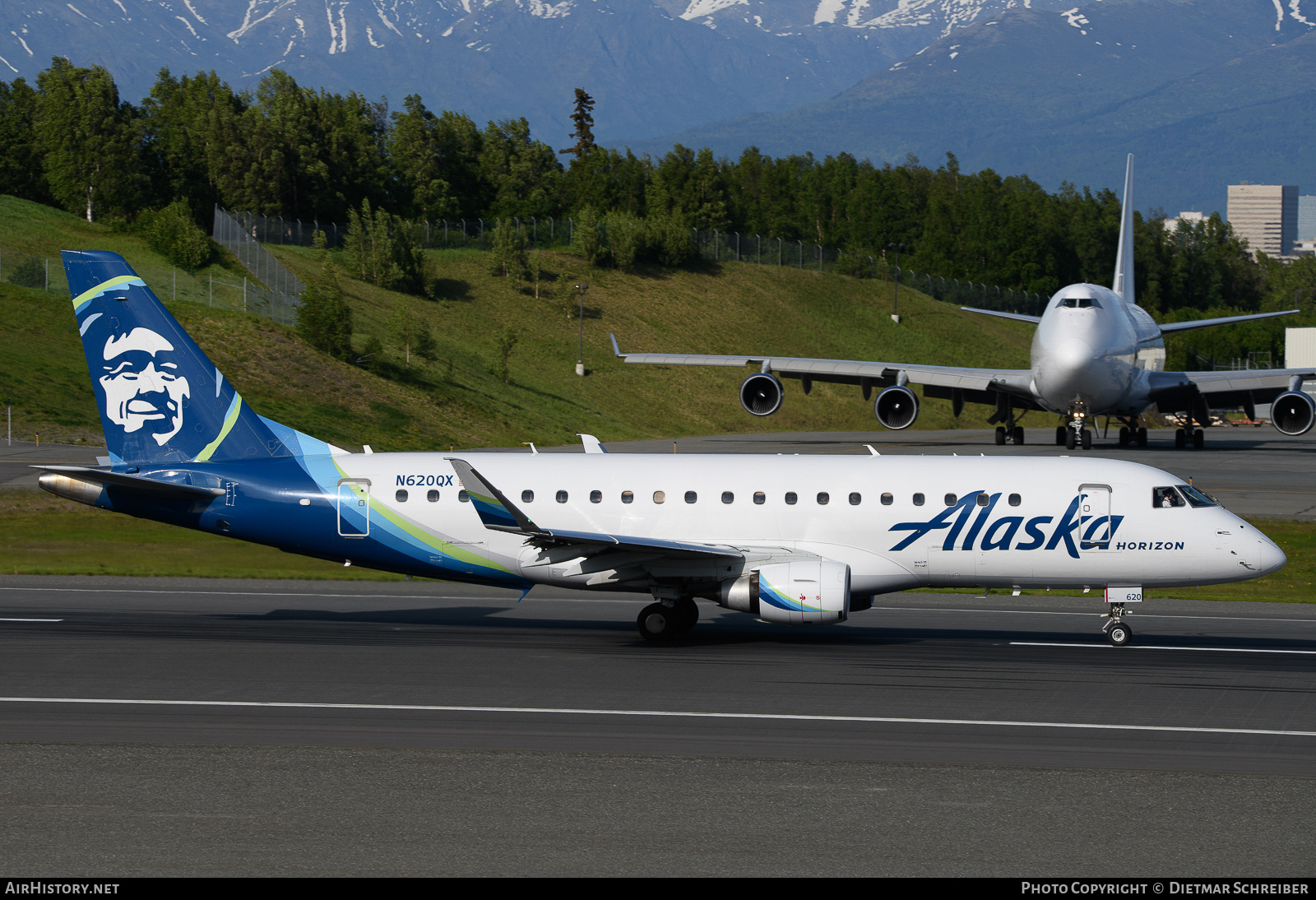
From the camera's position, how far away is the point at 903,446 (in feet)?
212

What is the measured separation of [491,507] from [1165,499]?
1079cm

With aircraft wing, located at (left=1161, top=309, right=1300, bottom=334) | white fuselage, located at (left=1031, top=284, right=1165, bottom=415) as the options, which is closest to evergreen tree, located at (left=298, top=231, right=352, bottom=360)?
white fuselage, located at (left=1031, top=284, right=1165, bottom=415)

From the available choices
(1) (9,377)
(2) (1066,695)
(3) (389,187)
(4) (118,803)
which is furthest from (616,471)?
(3) (389,187)

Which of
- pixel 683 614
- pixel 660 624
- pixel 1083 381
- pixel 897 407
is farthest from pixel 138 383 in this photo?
pixel 897 407

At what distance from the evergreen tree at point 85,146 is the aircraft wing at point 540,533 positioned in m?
91.9

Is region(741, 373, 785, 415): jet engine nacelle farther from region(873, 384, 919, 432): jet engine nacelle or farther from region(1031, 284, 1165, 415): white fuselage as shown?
region(1031, 284, 1165, 415): white fuselage

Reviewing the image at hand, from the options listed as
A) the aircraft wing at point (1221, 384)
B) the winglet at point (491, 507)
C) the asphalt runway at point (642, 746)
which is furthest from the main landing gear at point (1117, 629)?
the aircraft wing at point (1221, 384)

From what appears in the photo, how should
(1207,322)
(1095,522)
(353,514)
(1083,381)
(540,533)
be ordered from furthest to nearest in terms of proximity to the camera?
(1207,322), (1083,381), (353,514), (1095,522), (540,533)

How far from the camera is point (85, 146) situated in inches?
4006

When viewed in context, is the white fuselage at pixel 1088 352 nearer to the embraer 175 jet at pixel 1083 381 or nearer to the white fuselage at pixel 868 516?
the embraer 175 jet at pixel 1083 381

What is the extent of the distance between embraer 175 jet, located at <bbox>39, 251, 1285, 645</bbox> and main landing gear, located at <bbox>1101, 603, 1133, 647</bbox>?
4 cm

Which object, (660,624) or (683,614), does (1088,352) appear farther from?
(660,624)

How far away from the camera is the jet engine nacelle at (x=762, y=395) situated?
58.5 m

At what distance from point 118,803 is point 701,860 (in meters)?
5.45
